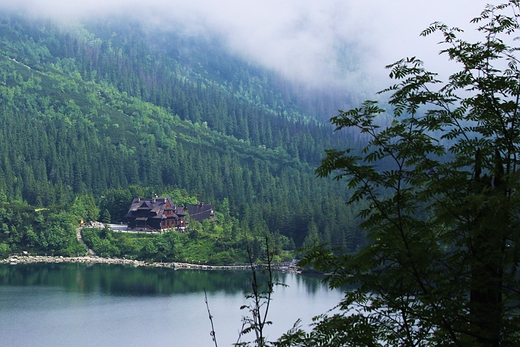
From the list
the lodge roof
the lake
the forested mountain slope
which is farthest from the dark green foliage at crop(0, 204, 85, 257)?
the forested mountain slope

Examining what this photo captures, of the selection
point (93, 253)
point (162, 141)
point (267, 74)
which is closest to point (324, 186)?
point (162, 141)

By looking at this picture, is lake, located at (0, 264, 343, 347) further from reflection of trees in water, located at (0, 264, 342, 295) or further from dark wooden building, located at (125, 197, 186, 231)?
dark wooden building, located at (125, 197, 186, 231)

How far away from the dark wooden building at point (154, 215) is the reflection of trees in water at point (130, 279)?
856 cm

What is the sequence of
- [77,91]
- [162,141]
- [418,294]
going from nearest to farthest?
[418,294] → [162,141] → [77,91]

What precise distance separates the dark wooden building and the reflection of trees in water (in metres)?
8.56

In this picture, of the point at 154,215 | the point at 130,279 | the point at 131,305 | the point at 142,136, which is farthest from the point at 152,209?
the point at 142,136

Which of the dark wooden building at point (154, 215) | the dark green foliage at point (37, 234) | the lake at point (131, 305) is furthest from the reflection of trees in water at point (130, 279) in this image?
the dark wooden building at point (154, 215)

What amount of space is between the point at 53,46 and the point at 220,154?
1930 inches

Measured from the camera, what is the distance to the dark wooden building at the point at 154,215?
56.8 metres

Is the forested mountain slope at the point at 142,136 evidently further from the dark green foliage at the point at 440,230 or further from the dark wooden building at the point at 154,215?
the dark green foliage at the point at 440,230

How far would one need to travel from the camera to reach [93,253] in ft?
171

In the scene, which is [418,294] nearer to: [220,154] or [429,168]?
[429,168]

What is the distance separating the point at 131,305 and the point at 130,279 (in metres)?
8.96

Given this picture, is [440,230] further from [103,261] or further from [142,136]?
[142,136]
